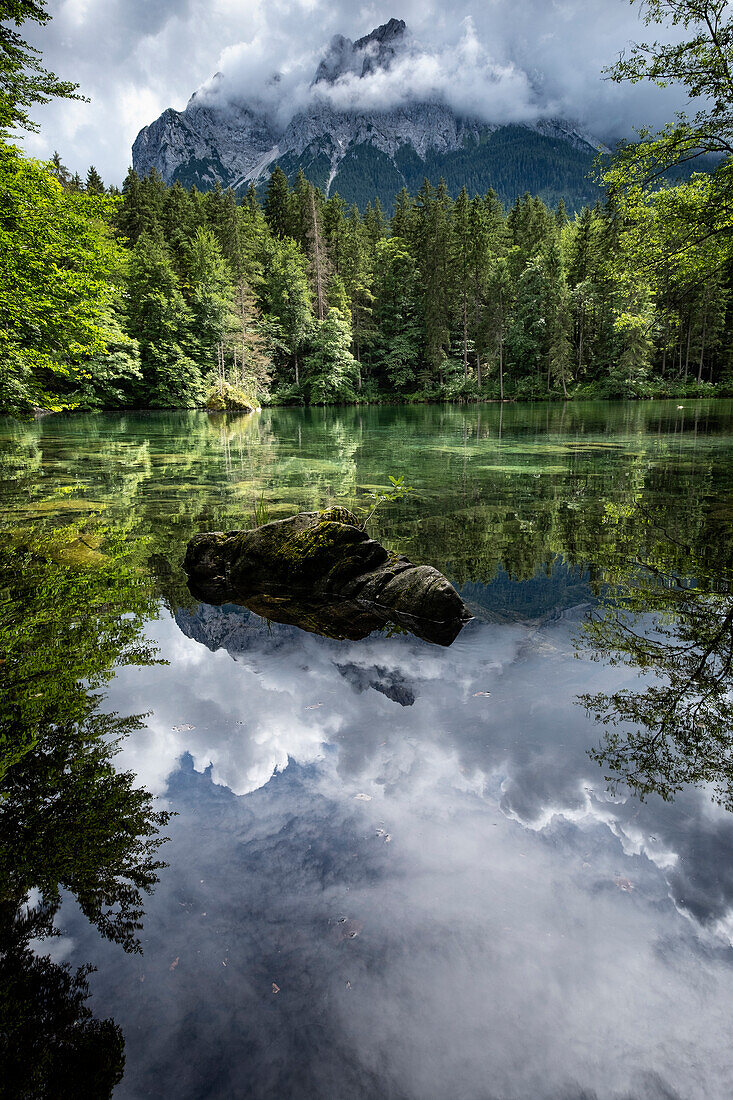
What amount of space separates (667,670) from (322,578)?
13.9 feet

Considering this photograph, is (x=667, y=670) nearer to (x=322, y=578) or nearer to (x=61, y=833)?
(x=322, y=578)

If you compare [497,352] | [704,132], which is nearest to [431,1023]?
[704,132]

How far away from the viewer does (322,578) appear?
723cm

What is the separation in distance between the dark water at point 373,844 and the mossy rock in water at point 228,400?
41813mm

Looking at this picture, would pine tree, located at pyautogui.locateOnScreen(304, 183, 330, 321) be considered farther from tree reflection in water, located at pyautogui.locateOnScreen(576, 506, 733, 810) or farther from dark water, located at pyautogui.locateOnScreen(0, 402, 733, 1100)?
dark water, located at pyautogui.locateOnScreen(0, 402, 733, 1100)

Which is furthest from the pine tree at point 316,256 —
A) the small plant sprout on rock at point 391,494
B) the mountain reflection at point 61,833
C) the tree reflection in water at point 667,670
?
the mountain reflection at point 61,833

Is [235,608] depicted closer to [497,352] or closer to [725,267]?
[725,267]

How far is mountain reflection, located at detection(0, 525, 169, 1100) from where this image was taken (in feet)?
6.65

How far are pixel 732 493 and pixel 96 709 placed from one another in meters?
12.9

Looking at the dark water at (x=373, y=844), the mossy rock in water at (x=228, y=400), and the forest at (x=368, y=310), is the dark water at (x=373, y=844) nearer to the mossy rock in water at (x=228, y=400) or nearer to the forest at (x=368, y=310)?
the forest at (x=368, y=310)

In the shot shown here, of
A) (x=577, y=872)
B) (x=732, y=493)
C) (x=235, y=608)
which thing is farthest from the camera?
(x=732, y=493)

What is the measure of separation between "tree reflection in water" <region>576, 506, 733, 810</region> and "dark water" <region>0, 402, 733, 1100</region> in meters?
0.03

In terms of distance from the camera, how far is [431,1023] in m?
2.16

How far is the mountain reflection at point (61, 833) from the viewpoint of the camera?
2.03 m
